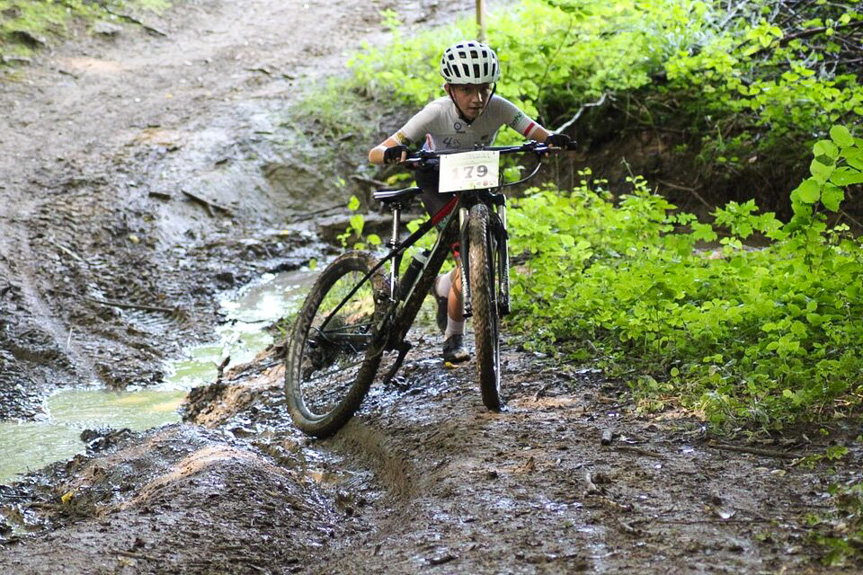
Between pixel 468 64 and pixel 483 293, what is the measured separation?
4.68 feet

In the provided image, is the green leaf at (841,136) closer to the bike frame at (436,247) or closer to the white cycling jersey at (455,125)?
the bike frame at (436,247)

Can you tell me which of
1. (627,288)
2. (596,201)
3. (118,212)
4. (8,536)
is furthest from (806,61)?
(8,536)

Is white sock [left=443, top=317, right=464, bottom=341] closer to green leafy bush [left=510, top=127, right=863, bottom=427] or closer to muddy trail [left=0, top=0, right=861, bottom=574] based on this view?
muddy trail [left=0, top=0, right=861, bottom=574]

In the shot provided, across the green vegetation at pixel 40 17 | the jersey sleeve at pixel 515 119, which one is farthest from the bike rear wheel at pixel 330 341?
the green vegetation at pixel 40 17

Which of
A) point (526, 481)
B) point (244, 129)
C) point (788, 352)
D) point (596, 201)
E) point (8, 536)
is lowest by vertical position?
point (8, 536)

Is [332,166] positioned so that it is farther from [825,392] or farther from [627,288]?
[825,392]

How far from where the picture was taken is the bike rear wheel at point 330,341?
19.4 feet

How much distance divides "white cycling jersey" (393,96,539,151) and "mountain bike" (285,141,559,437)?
13.0 inches

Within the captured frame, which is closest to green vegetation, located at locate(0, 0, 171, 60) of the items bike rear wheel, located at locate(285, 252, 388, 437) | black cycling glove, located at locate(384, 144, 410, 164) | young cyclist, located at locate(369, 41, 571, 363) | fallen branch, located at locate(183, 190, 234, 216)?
fallen branch, located at locate(183, 190, 234, 216)

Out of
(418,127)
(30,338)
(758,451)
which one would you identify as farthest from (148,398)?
(758,451)

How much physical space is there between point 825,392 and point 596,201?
4.11m

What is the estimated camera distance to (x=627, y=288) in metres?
6.28

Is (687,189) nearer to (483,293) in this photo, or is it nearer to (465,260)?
(465,260)

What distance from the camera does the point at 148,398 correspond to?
7637 millimetres
